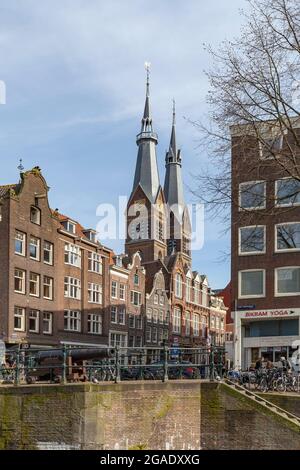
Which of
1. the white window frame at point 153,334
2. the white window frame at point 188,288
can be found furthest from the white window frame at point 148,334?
the white window frame at point 188,288

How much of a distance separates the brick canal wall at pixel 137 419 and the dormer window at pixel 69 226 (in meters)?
34.8

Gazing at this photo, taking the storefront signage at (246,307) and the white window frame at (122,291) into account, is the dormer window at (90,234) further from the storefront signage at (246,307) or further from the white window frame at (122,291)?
the storefront signage at (246,307)

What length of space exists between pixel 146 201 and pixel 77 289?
4747 centimetres

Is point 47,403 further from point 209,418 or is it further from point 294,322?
point 294,322

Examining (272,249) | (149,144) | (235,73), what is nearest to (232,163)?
(235,73)

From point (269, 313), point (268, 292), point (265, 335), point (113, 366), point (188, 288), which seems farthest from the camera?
point (188, 288)

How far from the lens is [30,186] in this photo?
150ft

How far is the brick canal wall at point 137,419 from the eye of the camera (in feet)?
50.3

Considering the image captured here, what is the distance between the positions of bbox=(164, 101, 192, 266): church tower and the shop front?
2420 inches

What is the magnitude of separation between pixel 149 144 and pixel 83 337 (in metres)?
54.0

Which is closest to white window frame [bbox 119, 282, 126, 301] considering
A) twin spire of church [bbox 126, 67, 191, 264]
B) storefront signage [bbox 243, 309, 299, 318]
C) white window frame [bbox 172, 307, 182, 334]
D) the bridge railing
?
white window frame [bbox 172, 307, 182, 334]

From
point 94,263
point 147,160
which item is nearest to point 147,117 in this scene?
point 147,160

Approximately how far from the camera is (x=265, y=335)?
40.3 m

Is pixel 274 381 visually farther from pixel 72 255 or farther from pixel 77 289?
pixel 77 289
